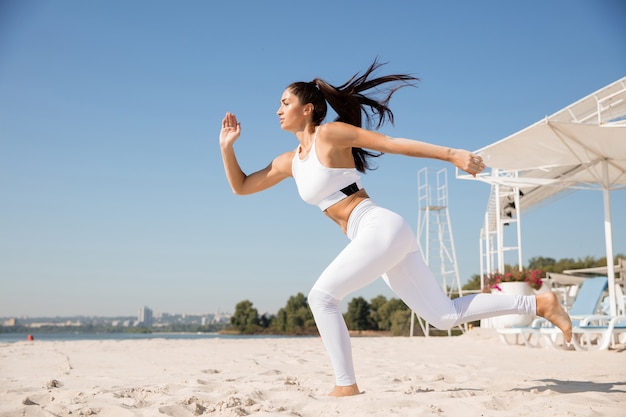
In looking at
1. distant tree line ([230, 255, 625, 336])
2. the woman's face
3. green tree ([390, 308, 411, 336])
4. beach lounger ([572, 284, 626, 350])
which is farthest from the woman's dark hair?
green tree ([390, 308, 411, 336])

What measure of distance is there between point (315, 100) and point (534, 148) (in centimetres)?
966

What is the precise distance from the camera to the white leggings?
3148 millimetres

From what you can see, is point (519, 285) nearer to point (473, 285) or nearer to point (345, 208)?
point (345, 208)

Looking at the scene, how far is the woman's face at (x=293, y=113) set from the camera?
3.57 metres

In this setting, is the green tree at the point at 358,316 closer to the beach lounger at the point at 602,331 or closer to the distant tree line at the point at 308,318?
the distant tree line at the point at 308,318

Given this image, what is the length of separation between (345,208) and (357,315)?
112ft

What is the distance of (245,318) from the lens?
149 ft

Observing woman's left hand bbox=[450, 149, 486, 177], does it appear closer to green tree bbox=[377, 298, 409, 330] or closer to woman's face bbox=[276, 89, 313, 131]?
woman's face bbox=[276, 89, 313, 131]

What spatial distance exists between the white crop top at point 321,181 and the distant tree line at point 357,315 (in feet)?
80.1

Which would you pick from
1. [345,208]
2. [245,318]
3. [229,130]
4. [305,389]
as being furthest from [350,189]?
[245,318]

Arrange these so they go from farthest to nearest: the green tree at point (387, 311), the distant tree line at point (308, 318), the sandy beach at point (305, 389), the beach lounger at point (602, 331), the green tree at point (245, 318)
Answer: the green tree at point (245, 318) → the green tree at point (387, 311) → the distant tree line at point (308, 318) → the beach lounger at point (602, 331) → the sandy beach at point (305, 389)

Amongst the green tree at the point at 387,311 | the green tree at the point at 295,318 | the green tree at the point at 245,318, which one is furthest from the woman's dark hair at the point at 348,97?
the green tree at the point at 245,318

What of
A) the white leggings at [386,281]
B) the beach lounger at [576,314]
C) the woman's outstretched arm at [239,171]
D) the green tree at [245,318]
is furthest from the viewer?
the green tree at [245,318]

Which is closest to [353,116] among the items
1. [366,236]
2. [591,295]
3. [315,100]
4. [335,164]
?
Answer: [315,100]
